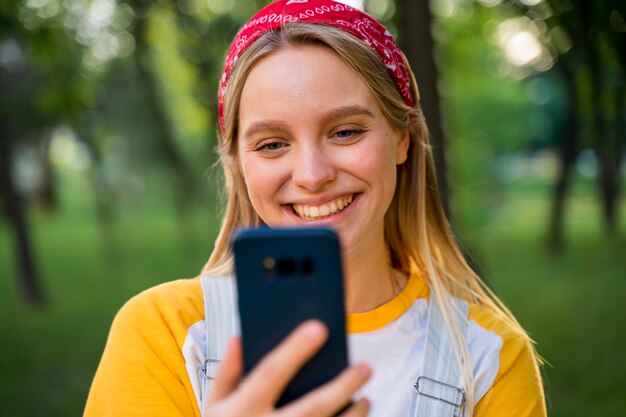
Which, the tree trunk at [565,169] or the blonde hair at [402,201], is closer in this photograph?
the blonde hair at [402,201]

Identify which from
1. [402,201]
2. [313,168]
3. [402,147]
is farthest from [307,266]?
[402,201]

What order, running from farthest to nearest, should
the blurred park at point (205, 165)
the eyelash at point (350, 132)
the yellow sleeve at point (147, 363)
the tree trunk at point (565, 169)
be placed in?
the tree trunk at point (565, 169), the blurred park at point (205, 165), the eyelash at point (350, 132), the yellow sleeve at point (147, 363)

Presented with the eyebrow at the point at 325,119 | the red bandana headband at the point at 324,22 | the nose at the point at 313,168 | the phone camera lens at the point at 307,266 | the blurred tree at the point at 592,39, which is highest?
the blurred tree at the point at 592,39

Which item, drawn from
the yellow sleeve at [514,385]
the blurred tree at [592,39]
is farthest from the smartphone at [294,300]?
the blurred tree at [592,39]

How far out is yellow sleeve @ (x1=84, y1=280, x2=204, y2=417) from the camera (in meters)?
1.67

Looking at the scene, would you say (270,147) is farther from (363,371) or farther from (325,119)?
(363,371)

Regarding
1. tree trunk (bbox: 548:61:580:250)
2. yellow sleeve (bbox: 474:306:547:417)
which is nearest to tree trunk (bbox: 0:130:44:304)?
tree trunk (bbox: 548:61:580:250)

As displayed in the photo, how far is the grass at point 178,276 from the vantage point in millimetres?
7578

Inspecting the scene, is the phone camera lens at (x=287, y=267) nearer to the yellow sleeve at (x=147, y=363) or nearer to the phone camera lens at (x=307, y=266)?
the phone camera lens at (x=307, y=266)

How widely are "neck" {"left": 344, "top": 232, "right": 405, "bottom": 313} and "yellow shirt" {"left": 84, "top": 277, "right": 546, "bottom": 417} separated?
4cm

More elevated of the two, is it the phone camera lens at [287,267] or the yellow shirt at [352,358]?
the phone camera lens at [287,267]

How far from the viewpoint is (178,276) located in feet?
41.3

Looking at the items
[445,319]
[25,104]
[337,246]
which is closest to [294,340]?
[337,246]

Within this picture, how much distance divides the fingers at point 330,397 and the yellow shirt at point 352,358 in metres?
0.69
